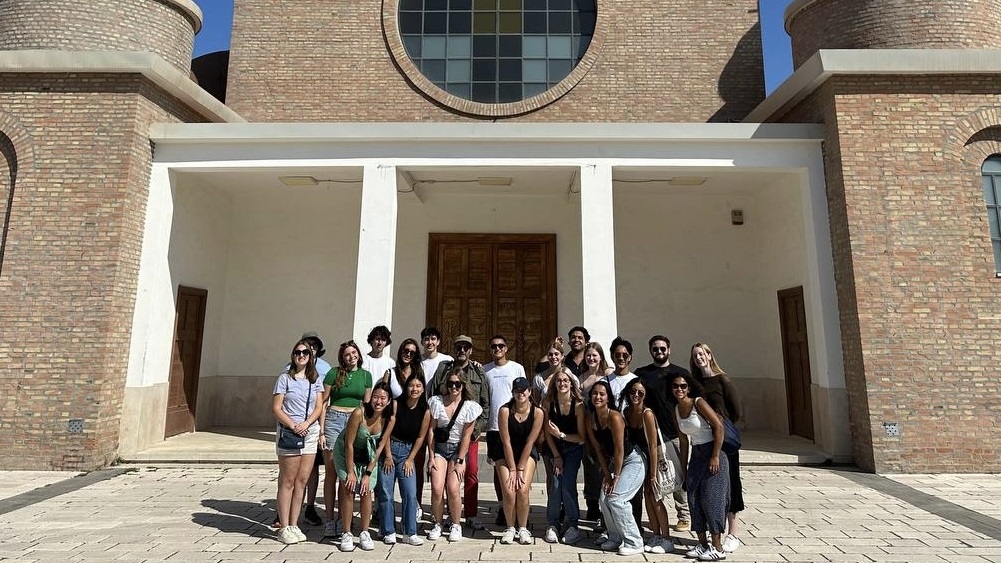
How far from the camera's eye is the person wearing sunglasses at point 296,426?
172 inches

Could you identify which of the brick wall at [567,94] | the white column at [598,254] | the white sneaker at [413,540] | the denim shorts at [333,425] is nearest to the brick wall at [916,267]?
the white column at [598,254]

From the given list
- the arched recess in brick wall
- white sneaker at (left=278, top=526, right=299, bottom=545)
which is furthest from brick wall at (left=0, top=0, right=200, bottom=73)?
white sneaker at (left=278, top=526, right=299, bottom=545)

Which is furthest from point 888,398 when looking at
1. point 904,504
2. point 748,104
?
point 748,104

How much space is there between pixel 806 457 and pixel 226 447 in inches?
314

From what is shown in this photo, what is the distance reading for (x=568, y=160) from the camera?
7.78 m

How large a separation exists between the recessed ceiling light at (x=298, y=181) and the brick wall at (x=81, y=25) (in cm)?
355

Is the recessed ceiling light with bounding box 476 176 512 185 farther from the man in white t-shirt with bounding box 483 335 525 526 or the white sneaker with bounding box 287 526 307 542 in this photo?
the white sneaker with bounding box 287 526 307 542

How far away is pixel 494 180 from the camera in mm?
8789

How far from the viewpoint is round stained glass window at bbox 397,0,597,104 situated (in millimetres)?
11000

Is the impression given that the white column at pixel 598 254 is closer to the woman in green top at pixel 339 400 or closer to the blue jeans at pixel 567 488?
the blue jeans at pixel 567 488

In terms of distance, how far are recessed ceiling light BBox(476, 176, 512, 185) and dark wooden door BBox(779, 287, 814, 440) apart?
4902mm

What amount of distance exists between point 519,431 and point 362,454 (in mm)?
1270

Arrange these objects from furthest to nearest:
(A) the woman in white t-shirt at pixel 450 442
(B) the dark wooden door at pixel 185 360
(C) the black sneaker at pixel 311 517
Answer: (B) the dark wooden door at pixel 185 360 < (C) the black sneaker at pixel 311 517 < (A) the woman in white t-shirt at pixel 450 442

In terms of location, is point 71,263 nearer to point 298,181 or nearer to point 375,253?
point 298,181
